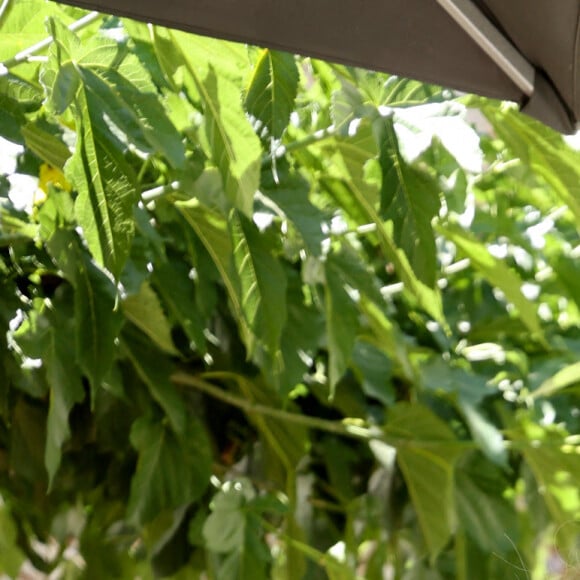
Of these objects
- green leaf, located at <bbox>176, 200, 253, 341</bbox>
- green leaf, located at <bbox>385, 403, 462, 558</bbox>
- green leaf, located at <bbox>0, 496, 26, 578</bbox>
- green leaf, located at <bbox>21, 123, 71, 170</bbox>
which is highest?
green leaf, located at <bbox>21, 123, 71, 170</bbox>

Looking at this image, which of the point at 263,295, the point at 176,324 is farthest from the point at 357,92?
the point at 176,324

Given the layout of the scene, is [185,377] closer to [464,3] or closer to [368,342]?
[368,342]

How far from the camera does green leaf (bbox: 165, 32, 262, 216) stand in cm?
41

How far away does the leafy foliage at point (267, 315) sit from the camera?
421 mm

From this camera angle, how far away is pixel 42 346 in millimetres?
522

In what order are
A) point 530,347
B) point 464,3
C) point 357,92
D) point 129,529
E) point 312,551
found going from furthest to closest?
point 530,347 < point 129,529 < point 312,551 < point 357,92 < point 464,3

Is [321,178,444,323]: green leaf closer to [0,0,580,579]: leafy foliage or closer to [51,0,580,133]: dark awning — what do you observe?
[0,0,580,579]: leafy foliage

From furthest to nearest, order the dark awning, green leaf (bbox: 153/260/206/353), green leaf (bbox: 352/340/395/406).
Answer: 1. green leaf (bbox: 352/340/395/406)
2. green leaf (bbox: 153/260/206/353)
3. the dark awning

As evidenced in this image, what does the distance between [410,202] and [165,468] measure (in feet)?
0.86

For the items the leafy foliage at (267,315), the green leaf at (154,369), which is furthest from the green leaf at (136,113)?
the green leaf at (154,369)

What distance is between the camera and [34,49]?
43 centimetres

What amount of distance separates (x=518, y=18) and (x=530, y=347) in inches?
20.5

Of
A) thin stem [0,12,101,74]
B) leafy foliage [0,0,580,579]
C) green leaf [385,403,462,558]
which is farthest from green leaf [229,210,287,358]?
green leaf [385,403,462,558]

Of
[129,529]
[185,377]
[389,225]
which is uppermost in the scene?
[389,225]
